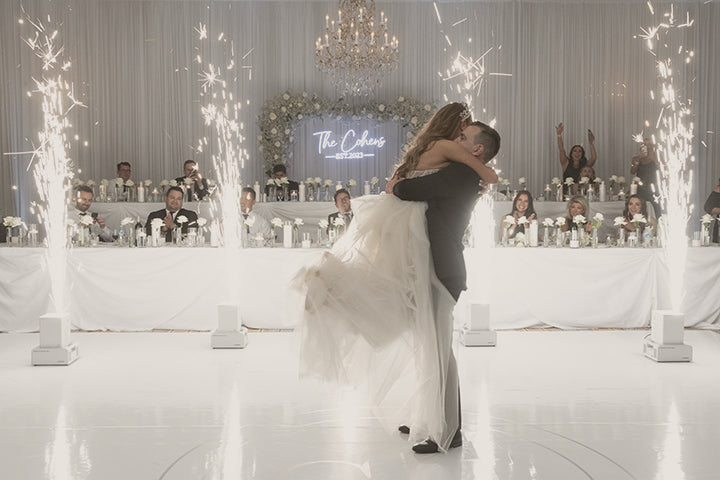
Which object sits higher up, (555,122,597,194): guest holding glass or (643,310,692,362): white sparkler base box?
(555,122,597,194): guest holding glass

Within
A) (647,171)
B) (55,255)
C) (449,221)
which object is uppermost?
(647,171)

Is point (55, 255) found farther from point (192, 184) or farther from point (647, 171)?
point (647, 171)

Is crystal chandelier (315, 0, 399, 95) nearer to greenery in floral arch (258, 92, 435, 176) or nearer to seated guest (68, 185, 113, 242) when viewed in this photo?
greenery in floral arch (258, 92, 435, 176)

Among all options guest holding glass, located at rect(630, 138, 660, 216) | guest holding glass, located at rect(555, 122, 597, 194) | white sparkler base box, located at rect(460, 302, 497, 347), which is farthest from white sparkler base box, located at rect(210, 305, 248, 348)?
guest holding glass, located at rect(555, 122, 597, 194)

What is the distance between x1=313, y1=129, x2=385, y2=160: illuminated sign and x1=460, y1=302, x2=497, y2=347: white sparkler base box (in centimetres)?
647

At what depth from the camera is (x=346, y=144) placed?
12.0 meters

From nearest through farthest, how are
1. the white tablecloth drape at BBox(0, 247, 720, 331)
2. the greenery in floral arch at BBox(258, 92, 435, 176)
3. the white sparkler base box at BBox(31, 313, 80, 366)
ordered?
1. the white sparkler base box at BBox(31, 313, 80, 366)
2. the white tablecloth drape at BBox(0, 247, 720, 331)
3. the greenery in floral arch at BBox(258, 92, 435, 176)

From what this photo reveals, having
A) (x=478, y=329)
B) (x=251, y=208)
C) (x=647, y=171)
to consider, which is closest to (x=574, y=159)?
(x=647, y=171)

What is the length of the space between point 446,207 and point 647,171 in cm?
775

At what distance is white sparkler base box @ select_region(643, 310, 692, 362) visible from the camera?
5293 millimetres

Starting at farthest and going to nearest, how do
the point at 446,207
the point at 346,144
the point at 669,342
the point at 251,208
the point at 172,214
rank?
the point at 346,144, the point at 251,208, the point at 172,214, the point at 669,342, the point at 446,207

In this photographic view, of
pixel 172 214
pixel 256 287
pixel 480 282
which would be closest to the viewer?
pixel 480 282

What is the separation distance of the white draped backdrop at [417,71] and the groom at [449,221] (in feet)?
28.6

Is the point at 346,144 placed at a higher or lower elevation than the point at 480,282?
higher
